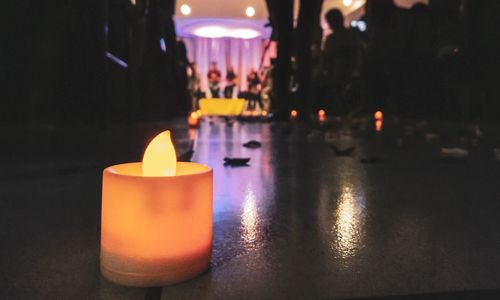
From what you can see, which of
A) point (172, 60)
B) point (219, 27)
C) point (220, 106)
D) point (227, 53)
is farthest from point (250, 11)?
point (172, 60)

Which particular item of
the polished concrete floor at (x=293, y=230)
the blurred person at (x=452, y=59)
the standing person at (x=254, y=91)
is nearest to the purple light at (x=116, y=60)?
the polished concrete floor at (x=293, y=230)

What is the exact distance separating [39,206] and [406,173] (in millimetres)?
951

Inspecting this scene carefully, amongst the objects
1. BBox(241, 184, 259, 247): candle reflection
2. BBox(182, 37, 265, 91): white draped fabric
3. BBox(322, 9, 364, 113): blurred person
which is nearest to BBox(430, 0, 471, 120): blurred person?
BBox(322, 9, 364, 113): blurred person

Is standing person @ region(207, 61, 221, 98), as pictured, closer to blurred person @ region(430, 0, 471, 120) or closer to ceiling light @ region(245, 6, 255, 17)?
ceiling light @ region(245, 6, 255, 17)

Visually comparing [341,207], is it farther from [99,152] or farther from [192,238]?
[99,152]

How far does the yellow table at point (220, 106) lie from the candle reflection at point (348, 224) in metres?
9.27

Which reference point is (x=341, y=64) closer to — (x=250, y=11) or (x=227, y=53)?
(x=250, y=11)

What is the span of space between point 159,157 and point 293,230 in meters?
0.28

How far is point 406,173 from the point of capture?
1239 millimetres

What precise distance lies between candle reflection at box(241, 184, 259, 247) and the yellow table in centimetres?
924

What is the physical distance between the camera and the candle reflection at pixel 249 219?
586 mm

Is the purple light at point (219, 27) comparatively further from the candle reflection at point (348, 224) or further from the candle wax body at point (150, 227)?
the candle wax body at point (150, 227)

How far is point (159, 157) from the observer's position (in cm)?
43

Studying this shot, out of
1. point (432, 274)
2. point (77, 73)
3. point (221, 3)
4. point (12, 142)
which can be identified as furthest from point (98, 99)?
point (221, 3)
